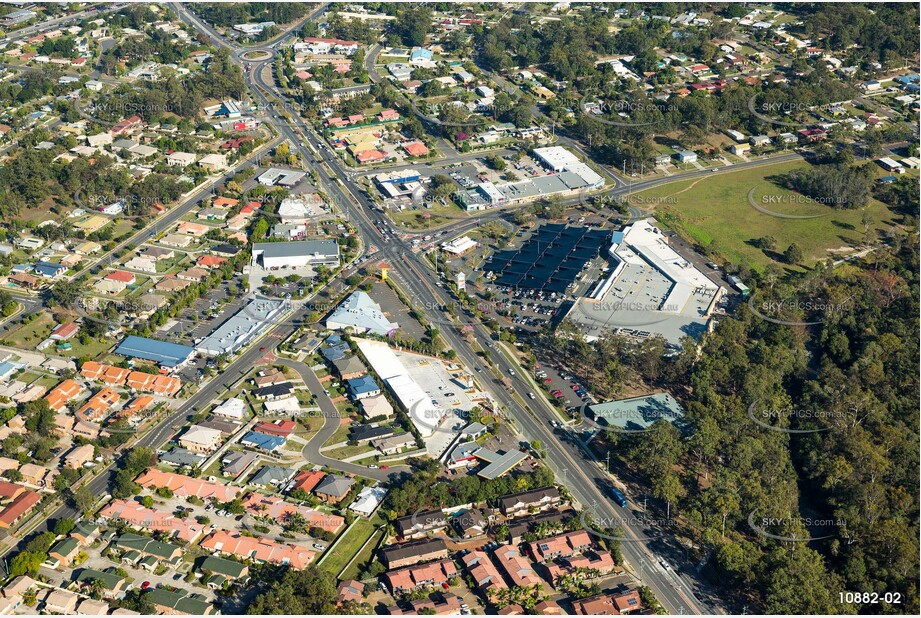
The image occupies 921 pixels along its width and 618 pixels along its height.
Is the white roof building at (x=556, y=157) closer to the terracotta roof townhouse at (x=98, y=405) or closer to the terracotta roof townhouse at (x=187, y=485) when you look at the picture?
the terracotta roof townhouse at (x=98, y=405)

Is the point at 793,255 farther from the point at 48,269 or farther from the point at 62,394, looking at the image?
the point at 48,269

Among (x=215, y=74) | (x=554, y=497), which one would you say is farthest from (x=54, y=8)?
(x=554, y=497)

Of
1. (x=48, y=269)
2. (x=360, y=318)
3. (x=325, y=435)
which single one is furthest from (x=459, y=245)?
(x=48, y=269)

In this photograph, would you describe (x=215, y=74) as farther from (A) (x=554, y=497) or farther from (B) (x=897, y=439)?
(B) (x=897, y=439)

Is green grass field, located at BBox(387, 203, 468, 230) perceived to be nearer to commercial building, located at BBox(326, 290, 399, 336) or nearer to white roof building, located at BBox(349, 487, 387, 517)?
commercial building, located at BBox(326, 290, 399, 336)

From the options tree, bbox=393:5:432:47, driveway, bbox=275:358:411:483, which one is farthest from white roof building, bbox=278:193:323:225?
tree, bbox=393:5:432:47
